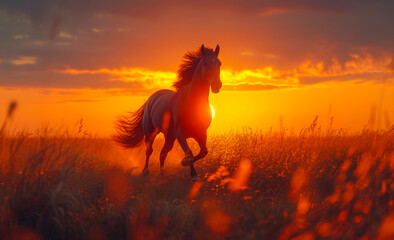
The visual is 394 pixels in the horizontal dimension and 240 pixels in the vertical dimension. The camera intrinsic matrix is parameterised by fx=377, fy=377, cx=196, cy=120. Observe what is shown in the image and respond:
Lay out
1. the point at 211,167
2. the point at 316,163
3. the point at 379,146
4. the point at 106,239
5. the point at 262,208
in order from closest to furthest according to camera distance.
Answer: the point at 106,239 → the point at 262,208 → the point at 316,163 → the point at 211,167 → the point at 379,146

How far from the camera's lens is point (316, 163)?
23.3 feet

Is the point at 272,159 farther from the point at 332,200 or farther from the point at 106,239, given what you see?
the point at 106,239

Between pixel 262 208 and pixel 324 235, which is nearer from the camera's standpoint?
pixel 324 235

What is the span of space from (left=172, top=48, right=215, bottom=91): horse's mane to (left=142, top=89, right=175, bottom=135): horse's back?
355 mm

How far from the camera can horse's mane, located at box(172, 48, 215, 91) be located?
311 inches

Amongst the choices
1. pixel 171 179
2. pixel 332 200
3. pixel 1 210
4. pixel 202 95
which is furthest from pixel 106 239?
pixel 202 95

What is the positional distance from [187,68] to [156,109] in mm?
Answer: 1370

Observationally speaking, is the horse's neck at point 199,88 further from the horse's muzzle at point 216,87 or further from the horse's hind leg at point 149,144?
the horse's hind leg at point 149,144

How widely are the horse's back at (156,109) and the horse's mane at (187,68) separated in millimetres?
355

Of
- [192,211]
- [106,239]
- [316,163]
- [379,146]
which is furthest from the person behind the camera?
[379,146]

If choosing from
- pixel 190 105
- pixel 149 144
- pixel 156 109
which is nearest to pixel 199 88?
pixel 190 105

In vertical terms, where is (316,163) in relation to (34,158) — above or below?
below

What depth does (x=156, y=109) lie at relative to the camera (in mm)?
8844

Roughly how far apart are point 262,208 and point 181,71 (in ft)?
14.1
